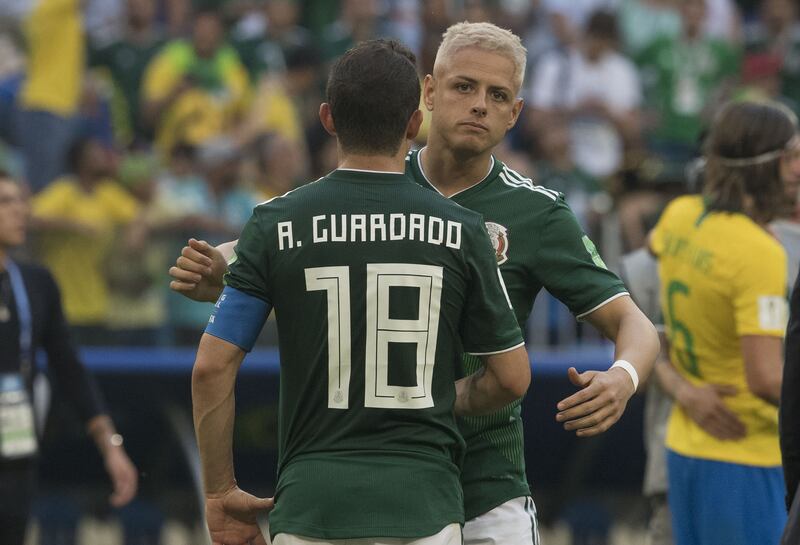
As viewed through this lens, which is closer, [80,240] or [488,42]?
[488,42]

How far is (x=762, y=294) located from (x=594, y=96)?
7.16 meters

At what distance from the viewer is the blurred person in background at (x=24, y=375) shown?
20.8 ft

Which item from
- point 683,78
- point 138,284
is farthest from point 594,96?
point 138,284

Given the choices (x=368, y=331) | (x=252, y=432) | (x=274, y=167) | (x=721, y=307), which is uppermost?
(x=274, y=167)

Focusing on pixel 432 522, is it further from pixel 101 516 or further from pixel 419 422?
pixel 101 516

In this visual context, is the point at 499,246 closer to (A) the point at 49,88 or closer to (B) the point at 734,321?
(B) the point at 734,321

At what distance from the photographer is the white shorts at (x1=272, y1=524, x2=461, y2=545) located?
11.3 feet

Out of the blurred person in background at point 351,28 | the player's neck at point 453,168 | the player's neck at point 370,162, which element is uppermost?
the blurred person in background at point 351,28

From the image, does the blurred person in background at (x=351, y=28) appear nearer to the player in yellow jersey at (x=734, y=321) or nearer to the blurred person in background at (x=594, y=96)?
the blurred person in background at (x=594, y=96)

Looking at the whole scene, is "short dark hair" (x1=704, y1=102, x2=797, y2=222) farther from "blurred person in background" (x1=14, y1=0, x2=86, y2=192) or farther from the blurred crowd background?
"blurred person in background" (x1=14, y1=0, x2=86, y2=192)

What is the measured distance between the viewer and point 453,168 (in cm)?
418

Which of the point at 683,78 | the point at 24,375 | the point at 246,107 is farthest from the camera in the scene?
the point at 683,78

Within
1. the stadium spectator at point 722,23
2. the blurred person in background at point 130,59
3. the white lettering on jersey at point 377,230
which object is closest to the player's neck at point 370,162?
the white lettering on jersey at point 377,230

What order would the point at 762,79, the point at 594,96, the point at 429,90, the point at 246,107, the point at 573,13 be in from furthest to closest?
1. the point at 573,13
2. the point at 762,79
3. the point at 594,96
4. the point at 246,107
5. the point at 429,90
